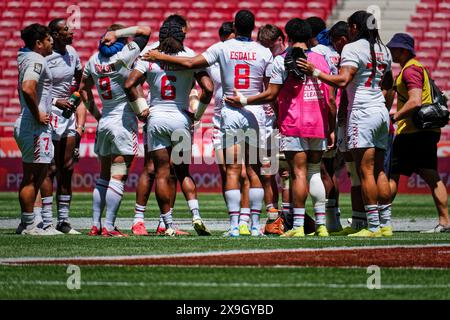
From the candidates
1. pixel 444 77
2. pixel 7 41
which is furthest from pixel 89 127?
pixel 444 77

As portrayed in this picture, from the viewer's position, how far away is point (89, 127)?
80.4 feet

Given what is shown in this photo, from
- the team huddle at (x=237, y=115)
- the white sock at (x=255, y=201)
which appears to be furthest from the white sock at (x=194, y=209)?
the white sock at (x=255, y=201)

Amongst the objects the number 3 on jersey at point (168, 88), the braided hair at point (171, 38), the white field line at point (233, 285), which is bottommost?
the white field line at point (233, 285)

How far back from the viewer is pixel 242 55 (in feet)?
36.8

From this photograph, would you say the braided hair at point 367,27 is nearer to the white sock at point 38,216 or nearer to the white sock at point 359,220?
the white sock at point 359,220

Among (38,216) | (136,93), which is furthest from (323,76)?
(38,216)

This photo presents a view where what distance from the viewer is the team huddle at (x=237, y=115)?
36.8 ft

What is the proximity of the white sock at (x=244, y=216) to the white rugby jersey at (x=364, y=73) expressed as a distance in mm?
1569

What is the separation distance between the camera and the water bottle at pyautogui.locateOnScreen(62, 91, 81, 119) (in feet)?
41.5

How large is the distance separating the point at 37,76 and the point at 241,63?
2166 millimetres

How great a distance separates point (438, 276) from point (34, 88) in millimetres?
A: 5406

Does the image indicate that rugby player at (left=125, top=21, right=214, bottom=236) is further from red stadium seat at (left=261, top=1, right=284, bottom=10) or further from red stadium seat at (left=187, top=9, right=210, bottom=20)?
red stadium seat at (left=261, top=1, right=284, bottom=10)

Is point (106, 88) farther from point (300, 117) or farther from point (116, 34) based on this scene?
point (300, 117)
